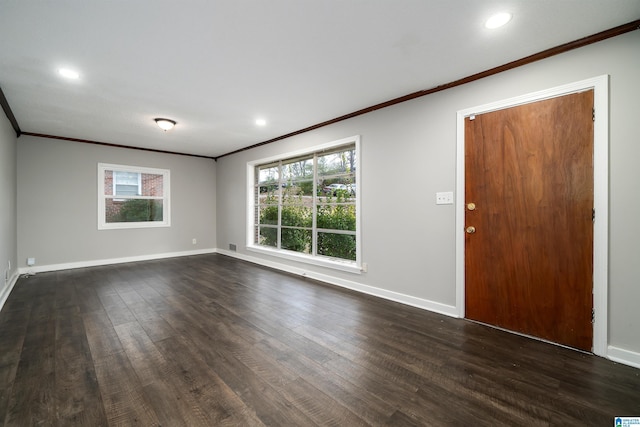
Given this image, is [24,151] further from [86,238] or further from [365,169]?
[365,169]

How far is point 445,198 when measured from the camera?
9.70ft

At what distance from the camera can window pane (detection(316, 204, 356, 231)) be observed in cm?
408

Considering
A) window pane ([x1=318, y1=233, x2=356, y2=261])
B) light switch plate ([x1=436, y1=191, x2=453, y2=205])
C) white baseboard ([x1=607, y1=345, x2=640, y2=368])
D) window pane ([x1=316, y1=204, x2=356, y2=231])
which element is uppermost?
light switch plate ([x1=436, y1=191, x2=453, y2=205])

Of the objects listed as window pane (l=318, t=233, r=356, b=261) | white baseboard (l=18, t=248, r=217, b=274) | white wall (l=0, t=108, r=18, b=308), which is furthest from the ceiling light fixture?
white baseboard (l=18, t=248, r=217, b=274)

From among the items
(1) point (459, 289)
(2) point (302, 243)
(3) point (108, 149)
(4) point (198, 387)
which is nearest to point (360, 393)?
(4) point (198, 387)

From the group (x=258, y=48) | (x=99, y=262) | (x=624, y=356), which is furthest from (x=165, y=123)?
(x=624, y=356)

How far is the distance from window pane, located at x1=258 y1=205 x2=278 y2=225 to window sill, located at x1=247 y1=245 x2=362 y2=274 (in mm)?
560

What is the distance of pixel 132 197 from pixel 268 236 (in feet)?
9.79

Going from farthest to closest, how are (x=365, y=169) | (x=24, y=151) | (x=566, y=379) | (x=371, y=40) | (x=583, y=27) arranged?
(x=24, y=151) → (x=365, y=169) → (x=371, y=40) → (x=583, y=27) → (x=566, y=379)

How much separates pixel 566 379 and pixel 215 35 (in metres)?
3.52

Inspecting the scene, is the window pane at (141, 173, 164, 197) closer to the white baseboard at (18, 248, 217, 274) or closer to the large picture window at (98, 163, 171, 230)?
the large picture window at (98, 163, 171, 230)

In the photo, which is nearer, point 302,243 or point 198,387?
point 198,387

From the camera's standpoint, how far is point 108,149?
216 inches

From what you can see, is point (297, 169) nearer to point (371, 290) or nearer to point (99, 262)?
point (371, 290)
